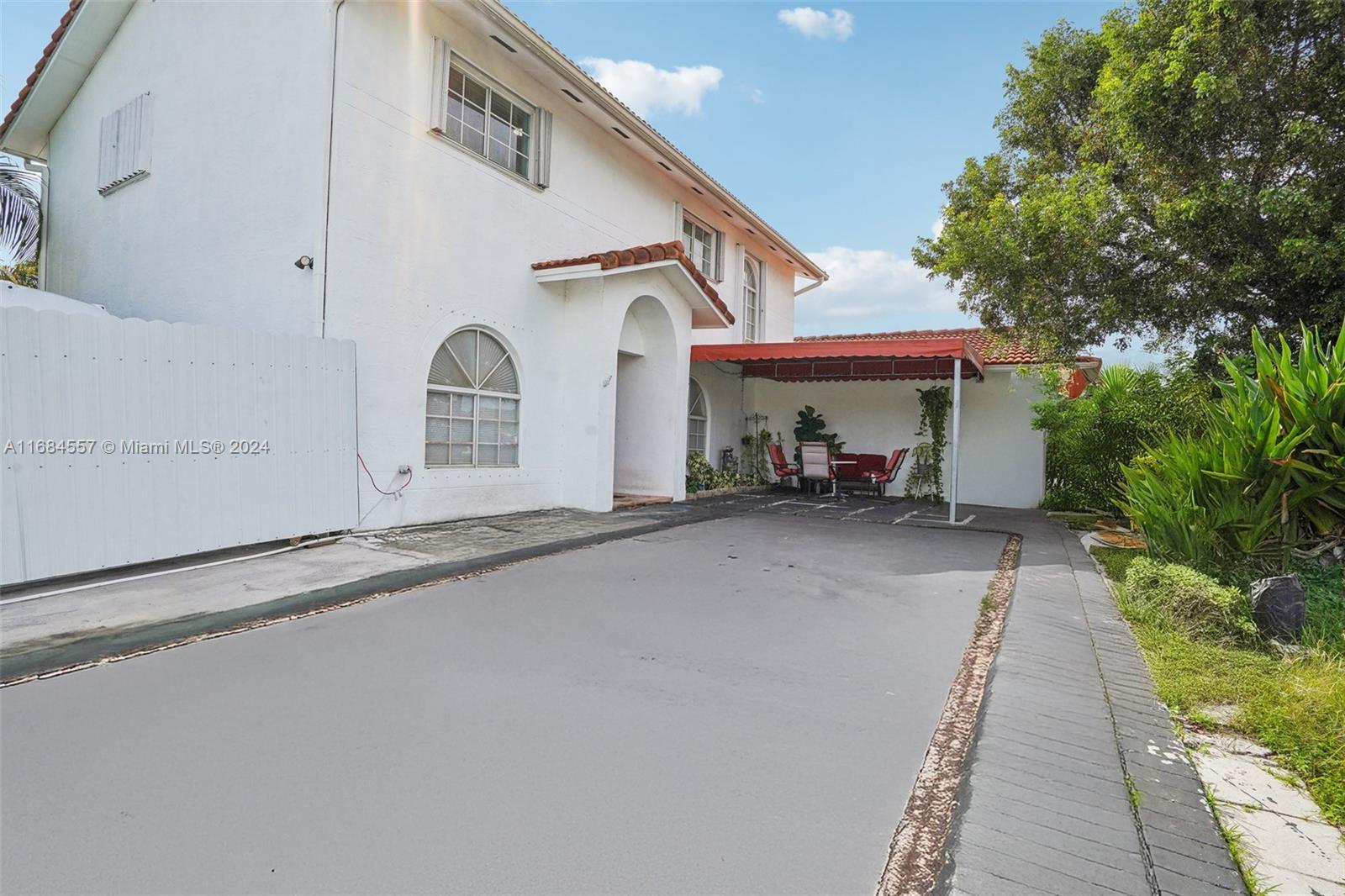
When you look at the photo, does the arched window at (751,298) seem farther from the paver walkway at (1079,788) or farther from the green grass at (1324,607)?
the paver walkway at (1079,788)

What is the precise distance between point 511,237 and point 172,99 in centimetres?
504

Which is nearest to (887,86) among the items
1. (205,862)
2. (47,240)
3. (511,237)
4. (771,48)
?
(771,48)

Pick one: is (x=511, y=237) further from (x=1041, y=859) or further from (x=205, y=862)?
(x=1041, y=859)

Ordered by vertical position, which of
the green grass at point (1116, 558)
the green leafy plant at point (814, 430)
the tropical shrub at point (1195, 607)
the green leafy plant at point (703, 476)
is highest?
the green leafy plant at point (814, 430)

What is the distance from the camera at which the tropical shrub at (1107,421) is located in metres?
8.72

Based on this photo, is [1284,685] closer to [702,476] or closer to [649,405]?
[649,405]

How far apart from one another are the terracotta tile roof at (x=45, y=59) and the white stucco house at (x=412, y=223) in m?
0.05

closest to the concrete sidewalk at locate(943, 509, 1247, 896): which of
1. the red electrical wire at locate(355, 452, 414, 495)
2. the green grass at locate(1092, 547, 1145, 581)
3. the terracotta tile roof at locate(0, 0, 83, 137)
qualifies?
the green grass at locate(1092, 547, 1145, 581)

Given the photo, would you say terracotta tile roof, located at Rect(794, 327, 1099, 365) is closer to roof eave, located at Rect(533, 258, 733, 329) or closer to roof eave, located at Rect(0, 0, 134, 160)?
roof eave, located at Rect(533, 258, 733, 329)

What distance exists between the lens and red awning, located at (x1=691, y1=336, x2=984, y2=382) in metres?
10.3

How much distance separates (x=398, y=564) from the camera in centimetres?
577

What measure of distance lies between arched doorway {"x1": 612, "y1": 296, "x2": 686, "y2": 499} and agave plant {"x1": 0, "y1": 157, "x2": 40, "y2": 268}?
34.2 feet

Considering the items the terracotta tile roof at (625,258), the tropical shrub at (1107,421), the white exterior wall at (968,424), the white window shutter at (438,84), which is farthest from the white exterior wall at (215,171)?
the tropical shrub at (1107,421)

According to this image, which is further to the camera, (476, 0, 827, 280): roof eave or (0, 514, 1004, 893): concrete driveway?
(476, 0, 827, 280): roof eave
